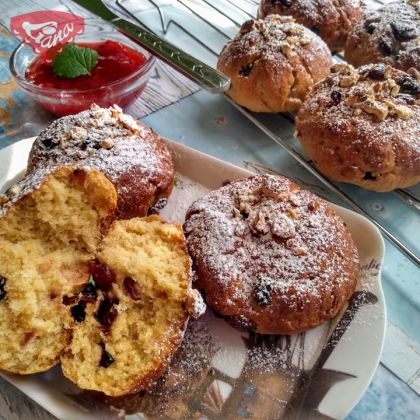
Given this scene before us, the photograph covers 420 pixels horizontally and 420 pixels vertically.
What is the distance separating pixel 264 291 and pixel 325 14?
6.08ft

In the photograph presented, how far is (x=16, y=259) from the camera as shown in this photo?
55.6 inches

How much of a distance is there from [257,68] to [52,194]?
122 cm

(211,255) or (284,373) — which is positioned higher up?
(211,255)

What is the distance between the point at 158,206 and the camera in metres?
1.79

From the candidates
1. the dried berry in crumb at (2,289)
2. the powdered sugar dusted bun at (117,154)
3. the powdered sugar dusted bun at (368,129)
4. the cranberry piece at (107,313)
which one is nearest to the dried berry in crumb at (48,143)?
the powdered sugar dusted bun at (117,154)

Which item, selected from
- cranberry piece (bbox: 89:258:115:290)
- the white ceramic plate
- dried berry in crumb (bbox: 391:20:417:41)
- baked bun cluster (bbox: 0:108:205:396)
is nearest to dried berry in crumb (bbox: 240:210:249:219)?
baked bun cluster (bbox: 0:108:205:396)

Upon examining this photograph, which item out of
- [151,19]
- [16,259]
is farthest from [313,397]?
[151,19]

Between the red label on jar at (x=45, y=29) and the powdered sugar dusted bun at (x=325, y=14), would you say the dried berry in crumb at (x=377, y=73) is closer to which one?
the powdered sugar dusted bun at (x=325, y=14)

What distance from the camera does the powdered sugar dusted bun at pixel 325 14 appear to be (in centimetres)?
261

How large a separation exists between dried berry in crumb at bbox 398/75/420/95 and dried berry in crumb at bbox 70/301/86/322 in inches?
61.9

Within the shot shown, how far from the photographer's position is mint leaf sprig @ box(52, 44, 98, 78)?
2231mm

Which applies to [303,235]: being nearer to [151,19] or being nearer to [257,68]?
[257,68]

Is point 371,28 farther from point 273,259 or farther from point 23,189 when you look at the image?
point 23,189

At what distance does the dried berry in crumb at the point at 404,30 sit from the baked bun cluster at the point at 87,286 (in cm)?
162
